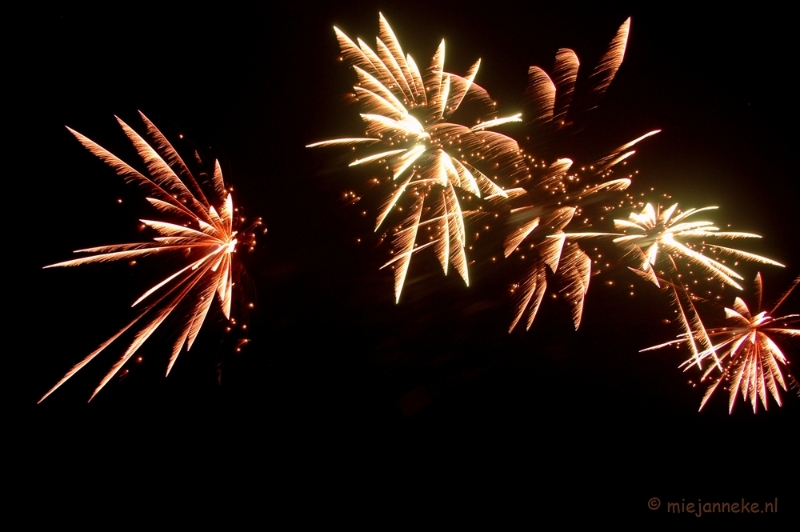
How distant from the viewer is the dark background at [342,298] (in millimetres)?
3568

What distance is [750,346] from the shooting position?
3.86 meters

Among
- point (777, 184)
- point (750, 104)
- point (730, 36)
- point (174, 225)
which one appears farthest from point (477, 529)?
point (730, 36)

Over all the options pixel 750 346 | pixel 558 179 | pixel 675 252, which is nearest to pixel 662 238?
pixel 675 252

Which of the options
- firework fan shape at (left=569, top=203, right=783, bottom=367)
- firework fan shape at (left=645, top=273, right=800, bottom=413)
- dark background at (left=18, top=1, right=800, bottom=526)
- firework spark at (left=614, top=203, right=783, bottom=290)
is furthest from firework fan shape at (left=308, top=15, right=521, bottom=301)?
firework fan shape at (left=645, top=273, right=800, bottom=413)

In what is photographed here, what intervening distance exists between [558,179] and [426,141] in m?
1.20

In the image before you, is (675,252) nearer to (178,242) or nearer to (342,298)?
(342,298)

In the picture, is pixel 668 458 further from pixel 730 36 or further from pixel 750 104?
pixel 730 36

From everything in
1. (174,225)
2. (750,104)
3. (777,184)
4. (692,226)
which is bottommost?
(174,225)

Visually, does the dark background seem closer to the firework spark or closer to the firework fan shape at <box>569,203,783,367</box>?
the firework fan shape at <box>569,203,783,367</box>

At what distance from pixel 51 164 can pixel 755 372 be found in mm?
6670

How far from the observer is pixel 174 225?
3.12 metres

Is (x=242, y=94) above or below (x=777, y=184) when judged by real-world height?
above

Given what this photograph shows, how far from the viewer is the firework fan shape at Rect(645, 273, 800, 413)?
12.6 ft

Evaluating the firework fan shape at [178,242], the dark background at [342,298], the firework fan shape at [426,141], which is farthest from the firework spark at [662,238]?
the firework fan shape at [178,242]
